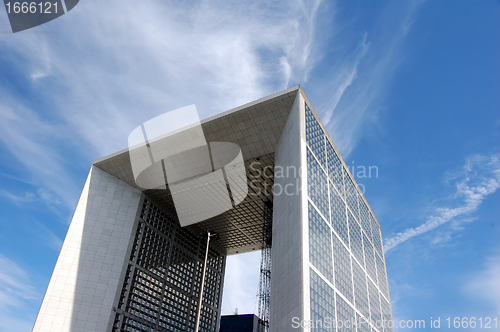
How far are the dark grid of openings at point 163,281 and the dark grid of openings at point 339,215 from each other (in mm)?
22922

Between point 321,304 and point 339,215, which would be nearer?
point 321,304

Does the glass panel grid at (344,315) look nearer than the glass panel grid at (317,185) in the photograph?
Yes

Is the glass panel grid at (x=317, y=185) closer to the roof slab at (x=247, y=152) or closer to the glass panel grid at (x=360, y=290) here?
the roof slab at (x=247, y=152)

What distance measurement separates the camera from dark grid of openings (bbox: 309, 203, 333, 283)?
3197 centimetres

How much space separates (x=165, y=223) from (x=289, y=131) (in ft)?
79.4

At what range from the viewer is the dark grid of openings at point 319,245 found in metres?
32.0

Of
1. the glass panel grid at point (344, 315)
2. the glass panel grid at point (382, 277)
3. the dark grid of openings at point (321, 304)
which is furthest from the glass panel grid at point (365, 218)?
the dark grid of openings at point (321, 304)

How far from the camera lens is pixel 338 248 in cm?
3966

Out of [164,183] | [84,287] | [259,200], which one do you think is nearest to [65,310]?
[84,287]

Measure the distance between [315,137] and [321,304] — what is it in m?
16.5

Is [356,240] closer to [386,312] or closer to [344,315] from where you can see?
[344,315]

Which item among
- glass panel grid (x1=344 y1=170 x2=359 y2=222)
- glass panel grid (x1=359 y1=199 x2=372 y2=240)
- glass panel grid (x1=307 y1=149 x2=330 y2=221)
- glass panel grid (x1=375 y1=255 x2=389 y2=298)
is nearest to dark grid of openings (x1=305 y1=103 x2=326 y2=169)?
glass panel grid (x1=307 y1=149 x2=330 y2=221)

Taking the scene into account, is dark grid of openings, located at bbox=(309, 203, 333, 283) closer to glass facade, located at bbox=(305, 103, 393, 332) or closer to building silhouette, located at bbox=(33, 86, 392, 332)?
glass facade, located at bbox=(305, 103, 393, 332)

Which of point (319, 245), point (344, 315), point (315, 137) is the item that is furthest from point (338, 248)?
point (315, 137)
